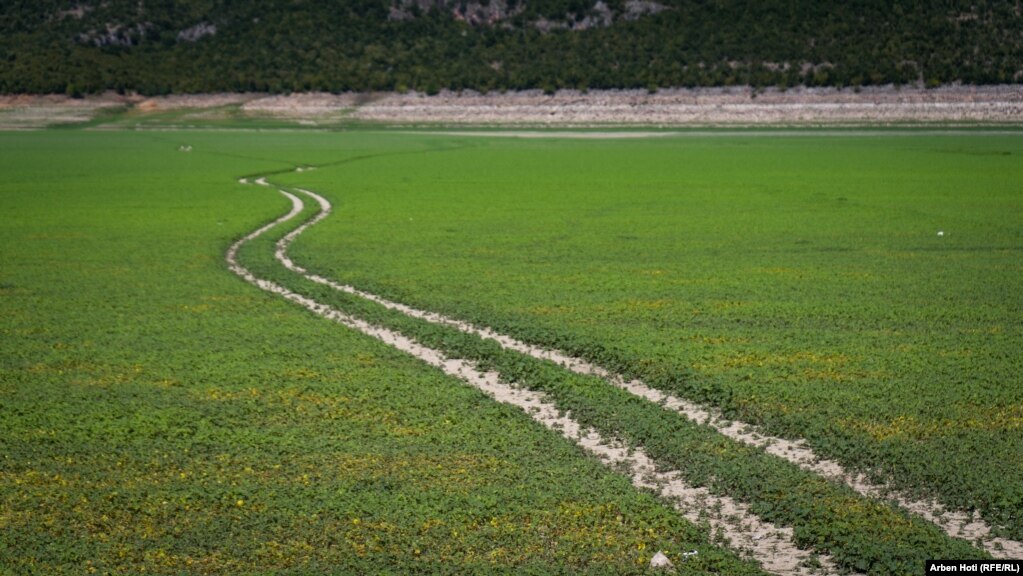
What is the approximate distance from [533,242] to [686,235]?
3.74m

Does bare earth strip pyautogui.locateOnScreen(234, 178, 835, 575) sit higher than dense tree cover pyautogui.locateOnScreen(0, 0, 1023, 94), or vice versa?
dense tree cover pyautogui.locateOnScreen(0, 0, 1023, 94)

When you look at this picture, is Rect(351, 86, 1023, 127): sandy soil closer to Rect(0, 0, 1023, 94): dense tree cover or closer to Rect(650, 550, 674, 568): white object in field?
Rect(0, 0, 1023, 94): dense tree cover

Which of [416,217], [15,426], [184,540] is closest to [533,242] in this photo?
[416,217]

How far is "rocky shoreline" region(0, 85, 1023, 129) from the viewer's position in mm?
82625

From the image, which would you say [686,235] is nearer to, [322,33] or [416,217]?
[416,217]

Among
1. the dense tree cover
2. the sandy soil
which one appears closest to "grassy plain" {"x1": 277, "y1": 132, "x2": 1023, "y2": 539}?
the sandy soil

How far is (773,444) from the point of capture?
1059 cm

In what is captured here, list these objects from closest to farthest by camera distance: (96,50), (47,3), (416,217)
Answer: (416,217), (96,50), (47,3)

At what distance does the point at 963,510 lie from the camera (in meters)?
8.95

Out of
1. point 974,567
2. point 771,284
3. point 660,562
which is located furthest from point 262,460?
point 771,284

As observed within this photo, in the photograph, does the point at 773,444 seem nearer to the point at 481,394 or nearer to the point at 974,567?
the point at 974,567

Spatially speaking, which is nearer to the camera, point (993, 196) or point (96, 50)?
point (993, 196)

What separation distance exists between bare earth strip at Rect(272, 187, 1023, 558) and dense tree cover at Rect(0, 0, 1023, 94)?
78.3m

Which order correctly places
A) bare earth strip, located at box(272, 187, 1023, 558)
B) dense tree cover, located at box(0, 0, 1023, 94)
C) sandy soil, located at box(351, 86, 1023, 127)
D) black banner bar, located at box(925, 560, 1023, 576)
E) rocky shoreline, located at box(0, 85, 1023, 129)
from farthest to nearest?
dense tree cover, located at box(0, 0, 1023, 94)
rocky shoreline, located at box(0, 85, 1023, 129)
sandy soil, located at box(351, 86, 1023, 127)
bare earth strip, located at box(272, 187, 1023, 558)
black banner bar, located at box(925, 560, 1023, 576)
